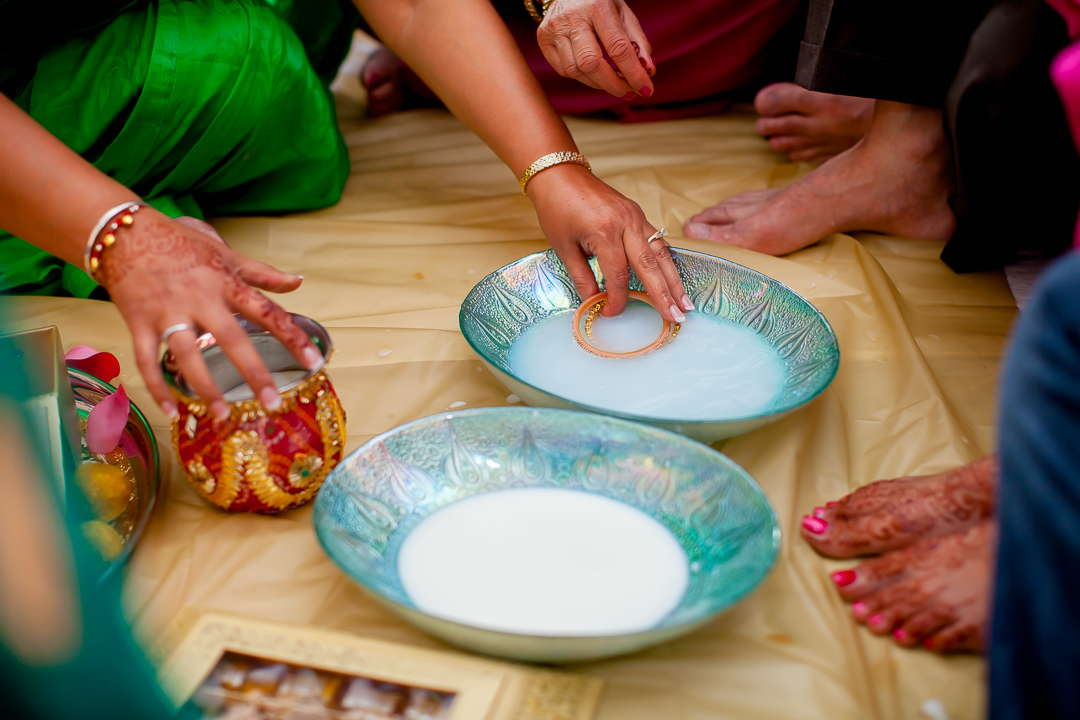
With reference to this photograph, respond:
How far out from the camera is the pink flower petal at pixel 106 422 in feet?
2.46

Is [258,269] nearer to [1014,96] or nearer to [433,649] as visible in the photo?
[433,649]

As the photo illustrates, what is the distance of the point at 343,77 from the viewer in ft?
6.33

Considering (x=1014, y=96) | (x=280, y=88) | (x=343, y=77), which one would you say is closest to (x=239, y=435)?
(x=280, y=88)

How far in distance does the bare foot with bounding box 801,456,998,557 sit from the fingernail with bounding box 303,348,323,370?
429mm

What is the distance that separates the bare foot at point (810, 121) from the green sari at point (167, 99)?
0.76 meters

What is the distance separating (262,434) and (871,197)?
909mm

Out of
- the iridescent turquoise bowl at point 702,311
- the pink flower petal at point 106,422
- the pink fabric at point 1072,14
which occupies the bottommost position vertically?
the iridescent turquoise bowl at point 702,311

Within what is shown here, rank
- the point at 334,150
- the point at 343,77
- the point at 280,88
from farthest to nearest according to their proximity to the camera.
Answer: the point at 343,77, the point at 334,150, the point at 280,88

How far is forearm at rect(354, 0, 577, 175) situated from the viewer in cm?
105

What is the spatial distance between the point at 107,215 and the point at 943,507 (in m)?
0.71

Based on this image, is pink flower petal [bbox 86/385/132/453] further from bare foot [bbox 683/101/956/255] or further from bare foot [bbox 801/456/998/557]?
bare foot [bbox 683/101/956/255]

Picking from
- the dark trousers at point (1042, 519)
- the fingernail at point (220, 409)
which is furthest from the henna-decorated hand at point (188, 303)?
the dark trousers at point (1042, 519)

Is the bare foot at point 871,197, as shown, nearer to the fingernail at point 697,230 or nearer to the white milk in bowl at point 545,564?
the fingernail at point 697,230

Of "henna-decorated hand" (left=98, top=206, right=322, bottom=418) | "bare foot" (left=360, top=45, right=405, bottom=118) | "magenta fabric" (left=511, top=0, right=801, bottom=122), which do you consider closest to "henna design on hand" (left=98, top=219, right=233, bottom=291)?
"henna-decorated hand" (left=98, top=206, right=322, bottom=418)
